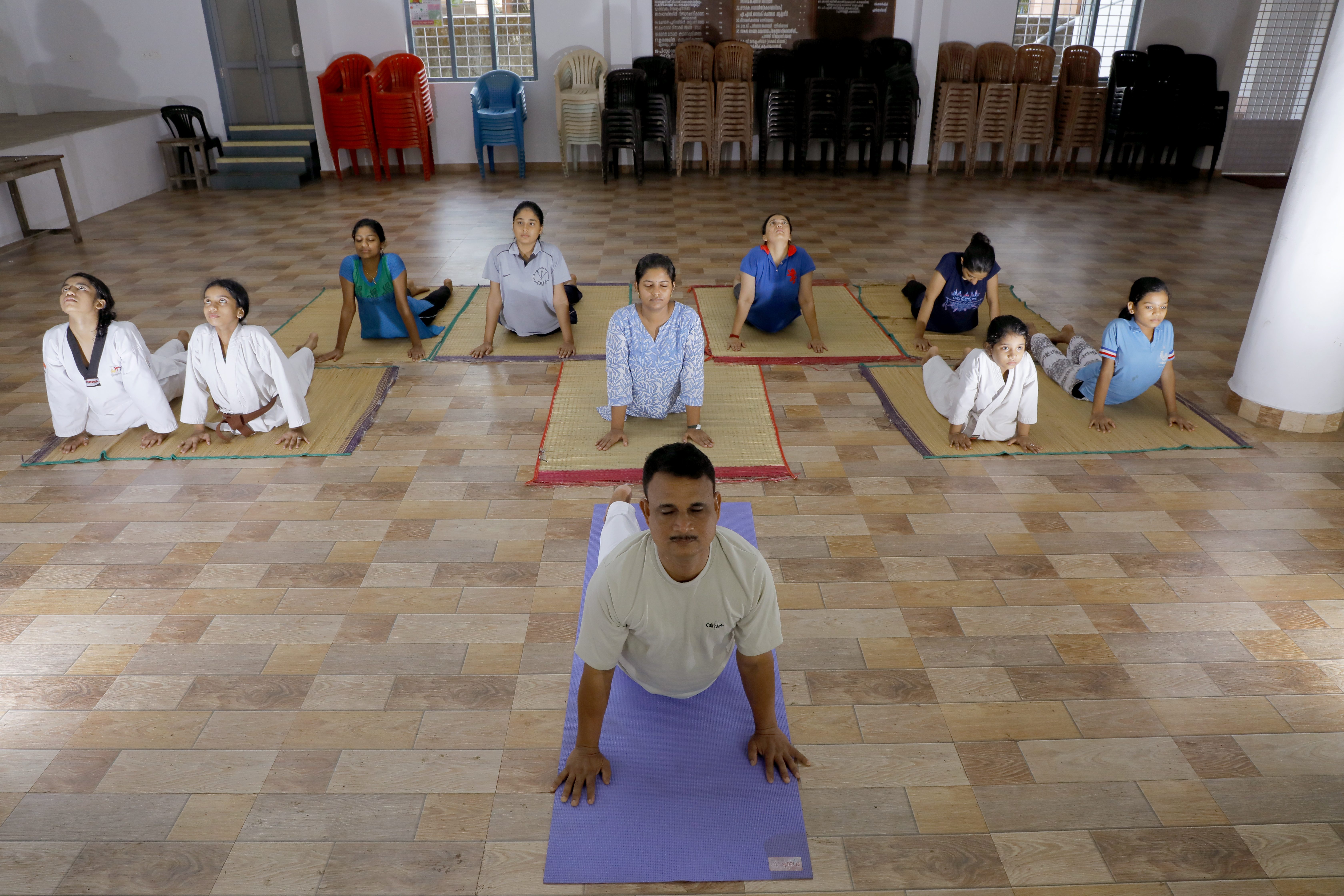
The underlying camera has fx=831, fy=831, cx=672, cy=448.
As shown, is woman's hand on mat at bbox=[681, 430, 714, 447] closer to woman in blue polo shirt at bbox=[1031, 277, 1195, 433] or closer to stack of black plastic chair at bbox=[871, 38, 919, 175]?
woman in blue polo shirt at bbox=[1031, 277, 1195, 433]

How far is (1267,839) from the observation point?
1.96m

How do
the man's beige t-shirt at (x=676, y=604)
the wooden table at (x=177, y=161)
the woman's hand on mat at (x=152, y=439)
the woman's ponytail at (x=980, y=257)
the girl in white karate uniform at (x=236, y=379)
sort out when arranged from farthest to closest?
the wooden table at (x=177, y=161) < the woman's ponytail at (x=980, y=257) < the woman's hand on mat at (x=152, y=439) < the girl in white karate uniform at (x=236, y=379) < the man's beige t-shirt at (x=676, y=604)

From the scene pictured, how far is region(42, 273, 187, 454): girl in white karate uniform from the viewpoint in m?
3.60

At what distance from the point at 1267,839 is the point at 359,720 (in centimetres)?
231

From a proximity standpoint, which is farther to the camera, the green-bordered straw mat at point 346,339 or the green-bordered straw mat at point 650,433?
the green-bordered straw mat at point 346,339

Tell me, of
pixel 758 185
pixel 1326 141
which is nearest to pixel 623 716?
pixel 1326 141

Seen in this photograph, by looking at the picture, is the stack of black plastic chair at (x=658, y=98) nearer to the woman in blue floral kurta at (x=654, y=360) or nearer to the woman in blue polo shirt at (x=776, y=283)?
the woman in blue polo shirt at (x=776, y=283)

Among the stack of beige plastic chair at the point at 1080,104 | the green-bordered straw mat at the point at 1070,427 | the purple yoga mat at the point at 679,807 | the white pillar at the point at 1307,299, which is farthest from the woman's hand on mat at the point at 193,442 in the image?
the stack of beige plastic chair at the point at 1080,104

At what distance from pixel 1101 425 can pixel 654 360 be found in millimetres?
2114

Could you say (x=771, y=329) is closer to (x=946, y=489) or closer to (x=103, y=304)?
(x=946, y=489)

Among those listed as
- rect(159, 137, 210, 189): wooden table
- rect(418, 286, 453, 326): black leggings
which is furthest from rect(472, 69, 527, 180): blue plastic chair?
rect(418, 286, 453, 326): black leggings

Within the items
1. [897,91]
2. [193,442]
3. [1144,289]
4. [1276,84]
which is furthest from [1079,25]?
[193,442]

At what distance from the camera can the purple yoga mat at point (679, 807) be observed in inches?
74.4

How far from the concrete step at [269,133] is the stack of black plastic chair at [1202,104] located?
32.5 ft
